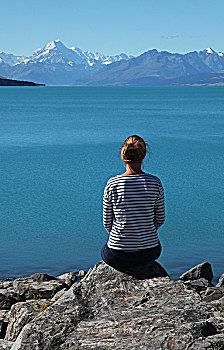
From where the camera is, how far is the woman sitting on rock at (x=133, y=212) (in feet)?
18.3

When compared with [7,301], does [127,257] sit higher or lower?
higher

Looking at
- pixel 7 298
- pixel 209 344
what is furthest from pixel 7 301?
pixel 209 344

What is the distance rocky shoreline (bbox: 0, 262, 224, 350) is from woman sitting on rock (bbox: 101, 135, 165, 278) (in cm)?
19

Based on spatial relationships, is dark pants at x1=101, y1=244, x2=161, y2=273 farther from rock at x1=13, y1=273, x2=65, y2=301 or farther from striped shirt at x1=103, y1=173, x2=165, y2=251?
rock at x1=13, y1=273, x2=65, y2=301

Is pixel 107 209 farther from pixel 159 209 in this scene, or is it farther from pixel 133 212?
pixel 159 209

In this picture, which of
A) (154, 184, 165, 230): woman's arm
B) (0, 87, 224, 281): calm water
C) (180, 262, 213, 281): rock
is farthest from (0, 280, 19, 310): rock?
(180, 262, 213, 281): rock

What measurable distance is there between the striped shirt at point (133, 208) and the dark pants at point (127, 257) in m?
0.06

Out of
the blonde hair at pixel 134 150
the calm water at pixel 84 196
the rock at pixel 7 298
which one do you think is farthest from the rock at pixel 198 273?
the blonde hair at pixel 134 150

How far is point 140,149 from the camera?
18.2 feet

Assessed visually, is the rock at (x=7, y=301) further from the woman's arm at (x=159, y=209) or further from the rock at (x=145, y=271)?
the woman's arm at (x=159, y=209)

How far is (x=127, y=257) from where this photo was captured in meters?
5.69

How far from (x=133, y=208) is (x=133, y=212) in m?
0.05

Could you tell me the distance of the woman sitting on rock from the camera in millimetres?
5566

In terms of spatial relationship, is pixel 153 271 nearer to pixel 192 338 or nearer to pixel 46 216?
pixel 192 338
